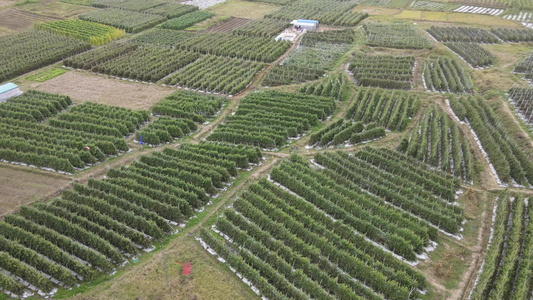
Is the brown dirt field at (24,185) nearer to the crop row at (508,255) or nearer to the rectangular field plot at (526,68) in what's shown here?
the crop row at (508,255)

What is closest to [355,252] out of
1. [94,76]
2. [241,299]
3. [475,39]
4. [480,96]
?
[241,299]

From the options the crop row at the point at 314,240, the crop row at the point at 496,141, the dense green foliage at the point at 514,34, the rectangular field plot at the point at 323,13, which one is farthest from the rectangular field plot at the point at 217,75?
the dense green foliage at the point at 514,34

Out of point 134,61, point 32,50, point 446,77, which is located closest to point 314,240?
point 446,77

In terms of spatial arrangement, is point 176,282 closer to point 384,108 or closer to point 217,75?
point 384,108

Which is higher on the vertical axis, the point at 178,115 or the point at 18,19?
the point at 18,19

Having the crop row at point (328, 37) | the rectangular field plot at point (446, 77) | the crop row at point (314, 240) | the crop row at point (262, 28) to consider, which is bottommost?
the crop row at point (314, 240)

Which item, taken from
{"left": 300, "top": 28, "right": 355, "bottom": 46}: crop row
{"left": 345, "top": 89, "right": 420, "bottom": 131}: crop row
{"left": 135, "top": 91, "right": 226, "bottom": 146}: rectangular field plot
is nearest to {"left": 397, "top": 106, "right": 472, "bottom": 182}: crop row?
{"left": 345, "top": 89, "right": 420, "bottom": 131}: crop row

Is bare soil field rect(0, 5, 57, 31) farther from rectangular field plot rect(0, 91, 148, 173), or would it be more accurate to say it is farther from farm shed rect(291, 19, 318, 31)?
farm shed rect(291, 19, 318, 31)

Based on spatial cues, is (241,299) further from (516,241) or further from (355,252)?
(516,241)
